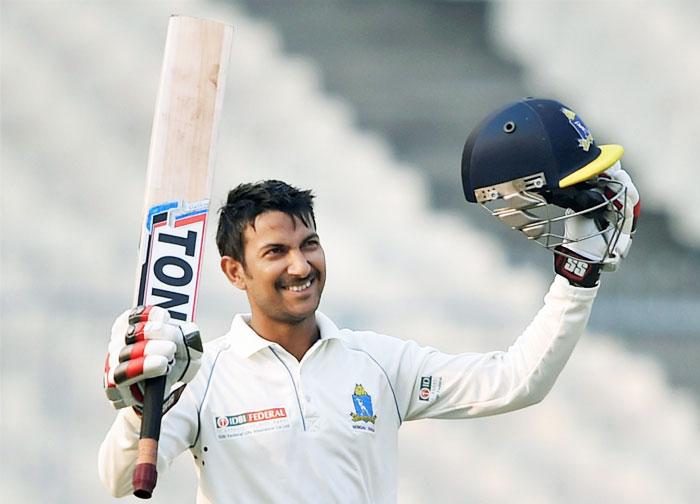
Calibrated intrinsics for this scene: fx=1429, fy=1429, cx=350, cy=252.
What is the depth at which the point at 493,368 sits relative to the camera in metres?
2.50

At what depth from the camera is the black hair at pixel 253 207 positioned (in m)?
2.51

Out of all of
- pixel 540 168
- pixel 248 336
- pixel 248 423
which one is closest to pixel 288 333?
pixel 248 336

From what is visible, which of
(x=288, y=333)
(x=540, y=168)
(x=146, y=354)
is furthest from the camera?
(x=288, y=333)

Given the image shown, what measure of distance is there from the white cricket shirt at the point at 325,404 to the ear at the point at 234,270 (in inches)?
2.8

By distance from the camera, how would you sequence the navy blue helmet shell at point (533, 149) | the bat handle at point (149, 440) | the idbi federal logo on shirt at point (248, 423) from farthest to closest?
the idbi federal logo on shirt at point (248, 423), the navy blue helmet shell at point (533, 149), the bat handle at point (149, 440)

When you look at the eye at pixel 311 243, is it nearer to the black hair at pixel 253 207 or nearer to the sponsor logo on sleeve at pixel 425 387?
the black hair at pixel 253 207

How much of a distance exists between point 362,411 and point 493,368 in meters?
0.24

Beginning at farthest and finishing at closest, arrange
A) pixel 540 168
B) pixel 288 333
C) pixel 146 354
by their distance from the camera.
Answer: pixel 288 333
pixel 540 168
pixel 146 354

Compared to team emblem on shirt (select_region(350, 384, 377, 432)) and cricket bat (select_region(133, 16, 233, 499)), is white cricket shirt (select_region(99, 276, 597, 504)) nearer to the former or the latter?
team emblem on shirt (select_region(350, 384, 377, 432))

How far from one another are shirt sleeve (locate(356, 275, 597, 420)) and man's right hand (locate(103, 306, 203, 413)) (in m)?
0.43

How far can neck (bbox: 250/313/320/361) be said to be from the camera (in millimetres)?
2504

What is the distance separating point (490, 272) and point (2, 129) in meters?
1.56

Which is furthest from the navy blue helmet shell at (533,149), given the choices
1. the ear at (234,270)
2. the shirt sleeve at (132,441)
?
the shirt sleeve at (132,441)

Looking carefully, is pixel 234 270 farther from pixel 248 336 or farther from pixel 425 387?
pixel 425 387
